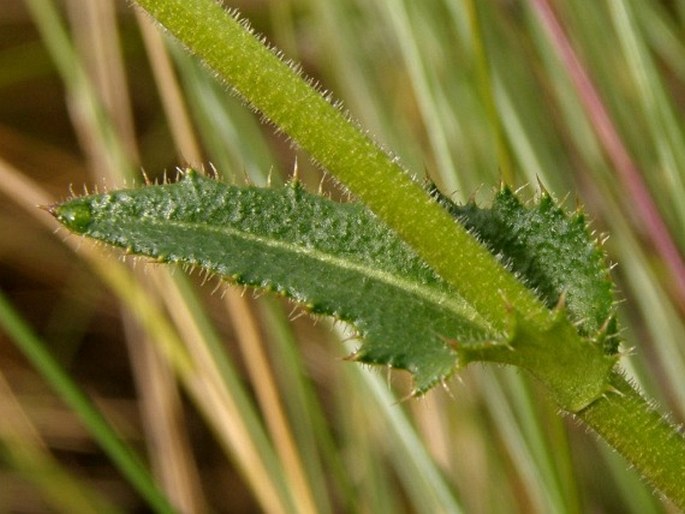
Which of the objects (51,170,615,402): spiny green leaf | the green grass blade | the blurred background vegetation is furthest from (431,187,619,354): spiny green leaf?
the green grass blade

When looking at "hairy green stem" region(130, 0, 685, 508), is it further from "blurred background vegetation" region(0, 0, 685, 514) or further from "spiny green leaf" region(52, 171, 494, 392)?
"blurred background vegetation" region(0, 0, 685, 514)

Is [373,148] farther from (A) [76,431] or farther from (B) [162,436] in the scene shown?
(A) [76,431]

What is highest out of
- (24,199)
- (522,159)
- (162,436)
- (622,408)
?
(24,199)

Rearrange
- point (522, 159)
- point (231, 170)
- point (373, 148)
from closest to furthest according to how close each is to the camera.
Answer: point (373, 148)
point (522, 159)
point (231, 170)

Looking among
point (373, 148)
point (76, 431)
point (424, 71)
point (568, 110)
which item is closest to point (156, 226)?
point (373, 148)

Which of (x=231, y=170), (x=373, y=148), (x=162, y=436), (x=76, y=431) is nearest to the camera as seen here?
(x=373, y=148)

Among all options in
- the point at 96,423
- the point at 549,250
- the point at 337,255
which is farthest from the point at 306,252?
the point at 96,423

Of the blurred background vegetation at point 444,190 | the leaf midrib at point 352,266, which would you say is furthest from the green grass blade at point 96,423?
the leaf midrib at point 352,266
